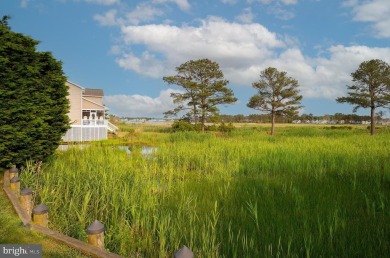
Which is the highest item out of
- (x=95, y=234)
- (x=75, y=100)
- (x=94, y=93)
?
(x=94, y=93)

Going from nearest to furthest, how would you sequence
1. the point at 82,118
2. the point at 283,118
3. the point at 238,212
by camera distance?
the point at 238,212 < the point at 82,118 < the point at 283,118

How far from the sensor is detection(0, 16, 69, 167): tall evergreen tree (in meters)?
7.98

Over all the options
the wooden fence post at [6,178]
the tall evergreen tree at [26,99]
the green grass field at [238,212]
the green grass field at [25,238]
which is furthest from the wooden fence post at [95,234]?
the tall evergreen tree at [26,99]

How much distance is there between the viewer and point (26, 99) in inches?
334

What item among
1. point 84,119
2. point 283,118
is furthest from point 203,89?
point 283,118

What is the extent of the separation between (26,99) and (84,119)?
2176 cm

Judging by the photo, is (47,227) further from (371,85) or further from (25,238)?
(371,85)

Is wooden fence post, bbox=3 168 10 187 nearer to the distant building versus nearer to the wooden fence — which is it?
the wooden fence

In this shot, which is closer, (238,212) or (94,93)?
(238,212)

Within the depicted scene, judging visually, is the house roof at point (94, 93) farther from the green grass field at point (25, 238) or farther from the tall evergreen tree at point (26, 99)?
the green grass field at point (25, 238)

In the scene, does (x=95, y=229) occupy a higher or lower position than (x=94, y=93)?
lower

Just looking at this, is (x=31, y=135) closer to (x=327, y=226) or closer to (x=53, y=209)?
(x=53, y=209)

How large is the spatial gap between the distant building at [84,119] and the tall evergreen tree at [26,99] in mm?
5324

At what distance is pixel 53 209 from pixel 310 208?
16.3 ft
